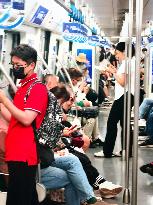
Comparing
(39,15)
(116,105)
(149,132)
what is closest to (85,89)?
(149,132)

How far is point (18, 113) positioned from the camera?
119 inches

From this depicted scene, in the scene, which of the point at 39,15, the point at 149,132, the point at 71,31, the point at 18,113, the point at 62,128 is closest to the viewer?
the point at 18,113

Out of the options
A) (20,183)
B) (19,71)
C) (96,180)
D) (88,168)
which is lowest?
(96,180)

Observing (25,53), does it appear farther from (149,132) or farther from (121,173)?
(149,132)

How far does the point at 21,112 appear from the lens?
3.04 metres

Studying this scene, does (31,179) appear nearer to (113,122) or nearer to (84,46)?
(113,122)

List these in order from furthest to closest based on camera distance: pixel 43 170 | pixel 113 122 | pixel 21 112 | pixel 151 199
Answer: pixel 113 122 → pixel 151 199 → pixel 43 170 → pixel 21 112

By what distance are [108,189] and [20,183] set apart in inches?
75.1

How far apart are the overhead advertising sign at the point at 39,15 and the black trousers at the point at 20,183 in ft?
19.1

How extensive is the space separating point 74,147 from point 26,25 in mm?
4427

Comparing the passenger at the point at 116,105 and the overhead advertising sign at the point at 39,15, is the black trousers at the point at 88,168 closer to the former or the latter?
the passenger at the point at 116,105

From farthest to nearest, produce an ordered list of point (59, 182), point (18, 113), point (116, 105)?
point (116, 105) → point (59, 182) → point (18, 113)

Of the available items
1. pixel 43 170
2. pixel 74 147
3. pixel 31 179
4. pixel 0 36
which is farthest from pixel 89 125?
pixel 31 179

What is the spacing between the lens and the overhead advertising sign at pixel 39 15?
8.71 metres
